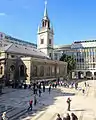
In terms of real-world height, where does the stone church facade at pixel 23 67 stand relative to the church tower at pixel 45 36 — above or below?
below

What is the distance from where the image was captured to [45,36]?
9581 centimetres

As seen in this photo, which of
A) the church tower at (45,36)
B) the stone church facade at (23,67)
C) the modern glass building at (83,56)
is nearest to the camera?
the stone church facade at (23,67)

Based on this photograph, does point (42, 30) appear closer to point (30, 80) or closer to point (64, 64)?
point (64, 64)

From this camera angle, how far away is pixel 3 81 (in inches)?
2212

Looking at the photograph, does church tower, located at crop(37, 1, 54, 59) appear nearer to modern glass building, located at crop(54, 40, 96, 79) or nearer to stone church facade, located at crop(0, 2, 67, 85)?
stone church facade, located at crop(0, 2, 67, 85)

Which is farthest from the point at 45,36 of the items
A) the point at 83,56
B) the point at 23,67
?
the point at 23,67

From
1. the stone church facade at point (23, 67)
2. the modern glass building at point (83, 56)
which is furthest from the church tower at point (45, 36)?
the modern glass building at point (83, 56)

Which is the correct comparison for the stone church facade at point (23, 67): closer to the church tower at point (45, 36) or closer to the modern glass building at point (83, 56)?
the church tower at point (45, 36)

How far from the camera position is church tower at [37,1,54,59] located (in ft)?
313

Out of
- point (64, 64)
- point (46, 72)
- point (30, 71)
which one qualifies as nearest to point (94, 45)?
point (64, 64)

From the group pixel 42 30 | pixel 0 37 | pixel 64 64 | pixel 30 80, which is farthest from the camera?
pixel 0 37

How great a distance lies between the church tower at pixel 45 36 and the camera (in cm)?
9538

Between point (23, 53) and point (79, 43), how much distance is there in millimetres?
54246

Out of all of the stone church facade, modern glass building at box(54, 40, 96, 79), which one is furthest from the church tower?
modern glass building at box(54, 40, 96, 79)
